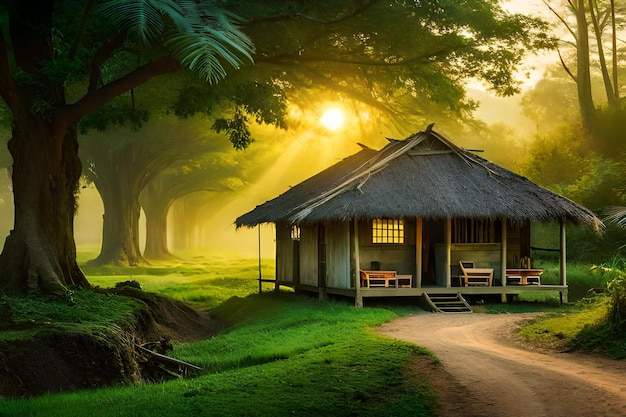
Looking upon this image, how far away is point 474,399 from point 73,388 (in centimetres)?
713

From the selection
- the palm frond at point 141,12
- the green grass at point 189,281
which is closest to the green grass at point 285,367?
the palm frond at point 141,12

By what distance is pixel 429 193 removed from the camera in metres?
21.7

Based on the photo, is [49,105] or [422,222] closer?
[49,105]

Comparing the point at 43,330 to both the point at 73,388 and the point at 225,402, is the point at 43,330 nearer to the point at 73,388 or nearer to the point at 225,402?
the point at 73,388

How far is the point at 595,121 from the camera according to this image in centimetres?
3734

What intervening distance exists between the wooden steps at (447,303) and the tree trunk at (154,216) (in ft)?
114

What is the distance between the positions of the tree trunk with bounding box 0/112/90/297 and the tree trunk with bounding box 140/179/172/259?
113 feet

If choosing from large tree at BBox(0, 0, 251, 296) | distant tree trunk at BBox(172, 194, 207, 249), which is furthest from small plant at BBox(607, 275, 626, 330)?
distant tree trunk at BBox(172, 194, 207, 249)

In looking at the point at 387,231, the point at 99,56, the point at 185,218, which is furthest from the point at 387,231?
the point at 185,218

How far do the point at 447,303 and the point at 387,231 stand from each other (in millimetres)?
2928

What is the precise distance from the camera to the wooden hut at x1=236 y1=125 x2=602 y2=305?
21047mm

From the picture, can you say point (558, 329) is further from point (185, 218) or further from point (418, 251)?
point (185, 218)

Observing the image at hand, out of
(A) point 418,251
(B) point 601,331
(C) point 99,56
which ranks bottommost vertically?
(B) point 601,331

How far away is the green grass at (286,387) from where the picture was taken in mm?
9758
